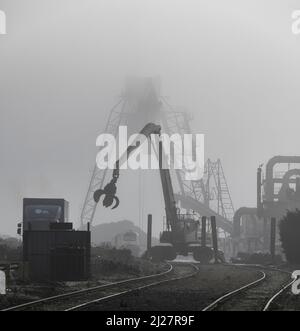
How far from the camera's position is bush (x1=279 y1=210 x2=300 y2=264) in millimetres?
58906

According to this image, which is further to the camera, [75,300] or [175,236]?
[175,236]

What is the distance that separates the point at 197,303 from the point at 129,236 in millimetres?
91424

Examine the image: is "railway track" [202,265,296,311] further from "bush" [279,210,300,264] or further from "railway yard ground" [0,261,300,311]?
"bush" [279,210,300,264]

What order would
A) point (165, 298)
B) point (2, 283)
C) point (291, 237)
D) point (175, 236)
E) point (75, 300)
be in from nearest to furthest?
point (75, 300), point (165, 298), point (2, 283), point (291, 237), point (175, 236)

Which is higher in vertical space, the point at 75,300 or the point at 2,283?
the point at 2,283

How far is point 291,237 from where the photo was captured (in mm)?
59062

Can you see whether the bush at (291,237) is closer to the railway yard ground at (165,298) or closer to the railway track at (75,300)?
the railway yard ground at (165,298)

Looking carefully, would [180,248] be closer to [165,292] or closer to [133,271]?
[133,271]

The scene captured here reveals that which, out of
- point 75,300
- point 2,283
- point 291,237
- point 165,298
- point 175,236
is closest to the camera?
point 75,300

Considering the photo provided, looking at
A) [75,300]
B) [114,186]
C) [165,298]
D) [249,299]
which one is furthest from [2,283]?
[114,186]

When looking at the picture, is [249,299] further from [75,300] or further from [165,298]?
[75,300]

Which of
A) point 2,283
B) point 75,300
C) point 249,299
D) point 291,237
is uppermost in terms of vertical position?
point 291,237
